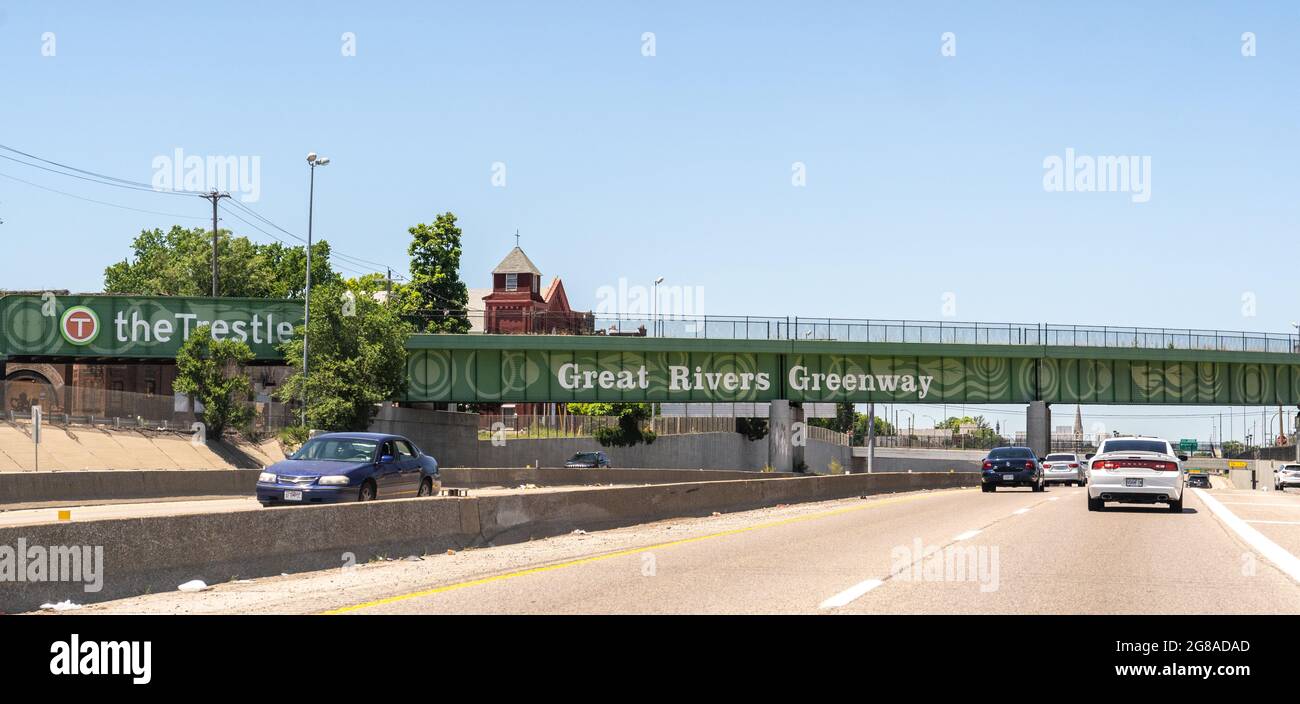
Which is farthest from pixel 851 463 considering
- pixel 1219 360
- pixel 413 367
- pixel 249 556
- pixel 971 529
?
pixel 249 556

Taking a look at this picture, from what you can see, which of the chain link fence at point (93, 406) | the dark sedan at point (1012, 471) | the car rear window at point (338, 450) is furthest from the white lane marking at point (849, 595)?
the chain link fence at point (93, 406)

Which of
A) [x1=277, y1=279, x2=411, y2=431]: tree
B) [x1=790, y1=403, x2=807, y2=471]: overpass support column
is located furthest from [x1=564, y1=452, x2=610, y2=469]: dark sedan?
[x1=790, y1=403, x2=807, y2=471]: overpass support column

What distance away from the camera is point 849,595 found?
452 inches

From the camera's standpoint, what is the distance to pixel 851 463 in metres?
137

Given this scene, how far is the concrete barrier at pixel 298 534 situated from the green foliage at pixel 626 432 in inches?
2404

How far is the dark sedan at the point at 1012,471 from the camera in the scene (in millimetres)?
43031

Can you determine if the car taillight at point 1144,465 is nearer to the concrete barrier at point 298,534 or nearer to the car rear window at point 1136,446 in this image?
the car rear window at point 1136,446

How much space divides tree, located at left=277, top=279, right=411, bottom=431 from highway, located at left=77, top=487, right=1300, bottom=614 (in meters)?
39.5

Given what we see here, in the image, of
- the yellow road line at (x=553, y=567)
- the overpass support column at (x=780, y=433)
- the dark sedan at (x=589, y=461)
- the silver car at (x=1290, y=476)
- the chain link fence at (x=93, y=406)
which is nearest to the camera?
the yellow road line at (x=553, y=567)

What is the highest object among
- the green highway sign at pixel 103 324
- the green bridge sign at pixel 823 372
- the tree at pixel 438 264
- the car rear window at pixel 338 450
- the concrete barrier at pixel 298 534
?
the tree at pixel 438 264

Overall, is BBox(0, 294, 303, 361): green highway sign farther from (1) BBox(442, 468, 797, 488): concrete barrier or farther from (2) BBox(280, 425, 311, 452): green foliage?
(1) BBox(442, 468, 797, 488): concrete barrier
